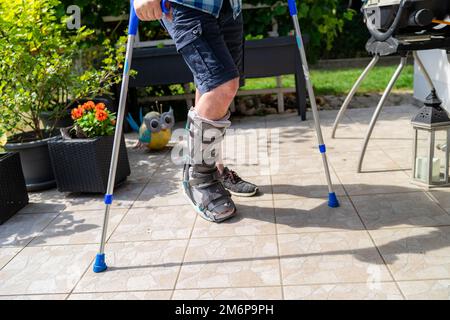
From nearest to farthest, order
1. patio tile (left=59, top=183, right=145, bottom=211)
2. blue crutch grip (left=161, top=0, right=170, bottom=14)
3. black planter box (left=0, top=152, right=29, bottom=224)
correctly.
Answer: blue crutch grip (left=161, top=0, right=170, bottom=14)
black planter box (left=0, top=152, right=29, bottom=224)
patio tile (left=59, top=183, right=145, bottom=211)

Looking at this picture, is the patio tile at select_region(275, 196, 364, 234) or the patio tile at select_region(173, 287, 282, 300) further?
the patio tile at select_region(275, 196, 364, 234)

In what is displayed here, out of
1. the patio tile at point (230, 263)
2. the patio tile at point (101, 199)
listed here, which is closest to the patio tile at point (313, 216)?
the patio tile at point (230, 263)

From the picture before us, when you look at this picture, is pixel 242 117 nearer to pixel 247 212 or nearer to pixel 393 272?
pixel 247 212

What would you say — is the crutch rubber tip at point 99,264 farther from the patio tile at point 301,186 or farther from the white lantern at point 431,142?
the white lantern at point 431,142

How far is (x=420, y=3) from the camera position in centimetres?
209

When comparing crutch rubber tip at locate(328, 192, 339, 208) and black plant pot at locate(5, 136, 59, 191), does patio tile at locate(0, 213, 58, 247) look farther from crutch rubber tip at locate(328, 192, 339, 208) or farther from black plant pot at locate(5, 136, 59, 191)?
crutch rubber tip at locate(328, 192, 339, 208)

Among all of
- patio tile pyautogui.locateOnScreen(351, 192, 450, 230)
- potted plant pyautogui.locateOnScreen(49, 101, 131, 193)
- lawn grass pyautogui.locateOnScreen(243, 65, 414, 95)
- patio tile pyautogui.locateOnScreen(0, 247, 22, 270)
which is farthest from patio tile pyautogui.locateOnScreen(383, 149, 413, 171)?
lawn grass pyautogui.locateOnScreen(243, 65, 414, 95)

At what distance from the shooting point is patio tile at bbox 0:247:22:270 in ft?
7.06

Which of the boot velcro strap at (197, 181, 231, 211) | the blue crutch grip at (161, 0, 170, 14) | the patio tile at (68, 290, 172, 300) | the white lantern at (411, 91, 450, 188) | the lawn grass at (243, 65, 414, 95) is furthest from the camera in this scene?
the lawn grass at (243, 65, 414, 95)

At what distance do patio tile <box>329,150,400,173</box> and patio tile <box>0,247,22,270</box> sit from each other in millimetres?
1953
